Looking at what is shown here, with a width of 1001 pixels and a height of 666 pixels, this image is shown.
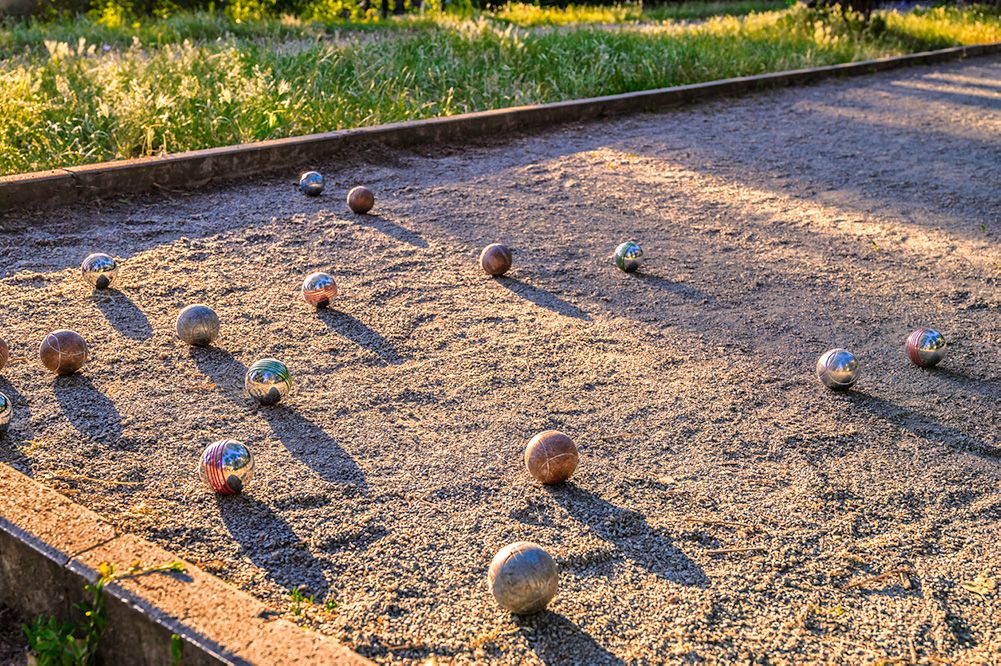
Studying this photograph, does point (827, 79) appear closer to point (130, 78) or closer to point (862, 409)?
point (130, 78)

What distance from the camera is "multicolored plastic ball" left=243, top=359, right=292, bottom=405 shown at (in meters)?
3.46

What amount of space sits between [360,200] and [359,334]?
190 cm

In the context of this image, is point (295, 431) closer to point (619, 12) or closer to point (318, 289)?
point (318, 289)

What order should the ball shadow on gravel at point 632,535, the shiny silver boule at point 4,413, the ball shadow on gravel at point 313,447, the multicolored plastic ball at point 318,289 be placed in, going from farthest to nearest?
the multicolored plastic ball at point 318,289 → the shiny silver boule at point 4,413 → the ball shadow on gravel at point 313,447 → the ball shadow on gravel at point 632,535

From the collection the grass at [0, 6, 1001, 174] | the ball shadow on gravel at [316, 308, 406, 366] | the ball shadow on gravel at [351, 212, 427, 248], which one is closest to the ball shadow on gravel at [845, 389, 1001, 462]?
the ball shadow on gravel at [316, 308, 406, 366]

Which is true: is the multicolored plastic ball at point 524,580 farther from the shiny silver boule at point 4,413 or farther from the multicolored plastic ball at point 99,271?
the multicolored plastic ball at point 99,271

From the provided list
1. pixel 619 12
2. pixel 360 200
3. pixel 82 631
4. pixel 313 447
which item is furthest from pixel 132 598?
pixel 619 12

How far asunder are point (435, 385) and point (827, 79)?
10.1 metres

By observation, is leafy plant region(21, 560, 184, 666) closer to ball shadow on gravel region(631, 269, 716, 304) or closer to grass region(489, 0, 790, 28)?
ball shadow on gravel region(631, 269, 716, 304)

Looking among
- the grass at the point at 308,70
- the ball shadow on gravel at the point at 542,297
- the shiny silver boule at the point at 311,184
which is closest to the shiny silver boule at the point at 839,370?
the ball shadow on gravel at the point at 542,297

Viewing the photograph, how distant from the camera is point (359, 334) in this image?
4211mm

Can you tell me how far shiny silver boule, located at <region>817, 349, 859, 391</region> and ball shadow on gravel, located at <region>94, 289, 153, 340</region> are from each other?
2773 mm

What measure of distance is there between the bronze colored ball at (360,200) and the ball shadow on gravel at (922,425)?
324 centimetres

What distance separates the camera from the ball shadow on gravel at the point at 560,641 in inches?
89.2
